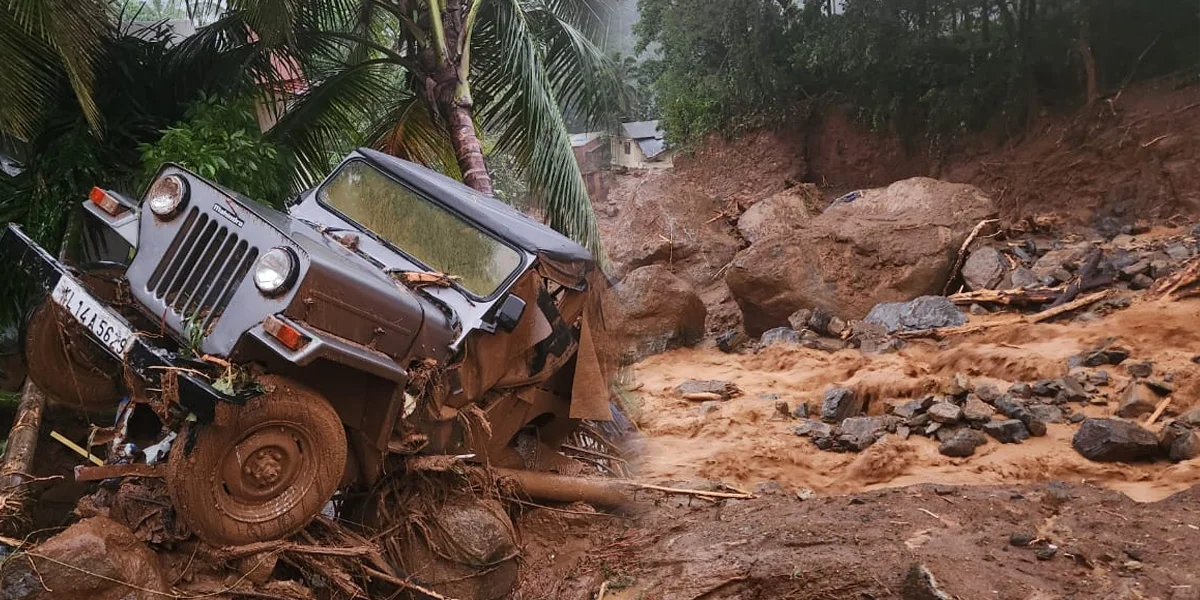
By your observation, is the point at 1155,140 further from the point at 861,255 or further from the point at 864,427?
the point at 864,427

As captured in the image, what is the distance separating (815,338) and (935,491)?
2853 millimetres

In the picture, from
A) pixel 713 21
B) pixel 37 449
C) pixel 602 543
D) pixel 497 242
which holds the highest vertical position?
pixel 713 21

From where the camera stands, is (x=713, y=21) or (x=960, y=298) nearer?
(x=713, y=21)

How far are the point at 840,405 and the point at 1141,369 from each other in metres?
1.43

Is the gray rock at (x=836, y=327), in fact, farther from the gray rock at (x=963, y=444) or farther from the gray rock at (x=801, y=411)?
the gray rock at (x=963, y=444)

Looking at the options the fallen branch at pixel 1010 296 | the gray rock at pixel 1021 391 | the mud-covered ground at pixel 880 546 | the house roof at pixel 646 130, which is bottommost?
the mud-covered ground at pixel 880 546

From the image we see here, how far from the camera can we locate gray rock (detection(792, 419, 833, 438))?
15.0 feet

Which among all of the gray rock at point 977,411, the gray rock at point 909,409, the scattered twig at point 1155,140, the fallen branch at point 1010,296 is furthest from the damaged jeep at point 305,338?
the scattered twig at point 1155,140

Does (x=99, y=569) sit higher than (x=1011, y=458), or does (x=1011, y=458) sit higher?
(x=99, y=569)

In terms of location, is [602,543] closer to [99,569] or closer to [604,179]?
[99,569]

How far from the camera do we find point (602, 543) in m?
3.89

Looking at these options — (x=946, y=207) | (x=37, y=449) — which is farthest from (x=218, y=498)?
(x=946, y=207)

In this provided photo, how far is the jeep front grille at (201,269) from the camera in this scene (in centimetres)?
305

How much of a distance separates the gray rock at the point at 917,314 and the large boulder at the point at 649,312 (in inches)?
69.4
